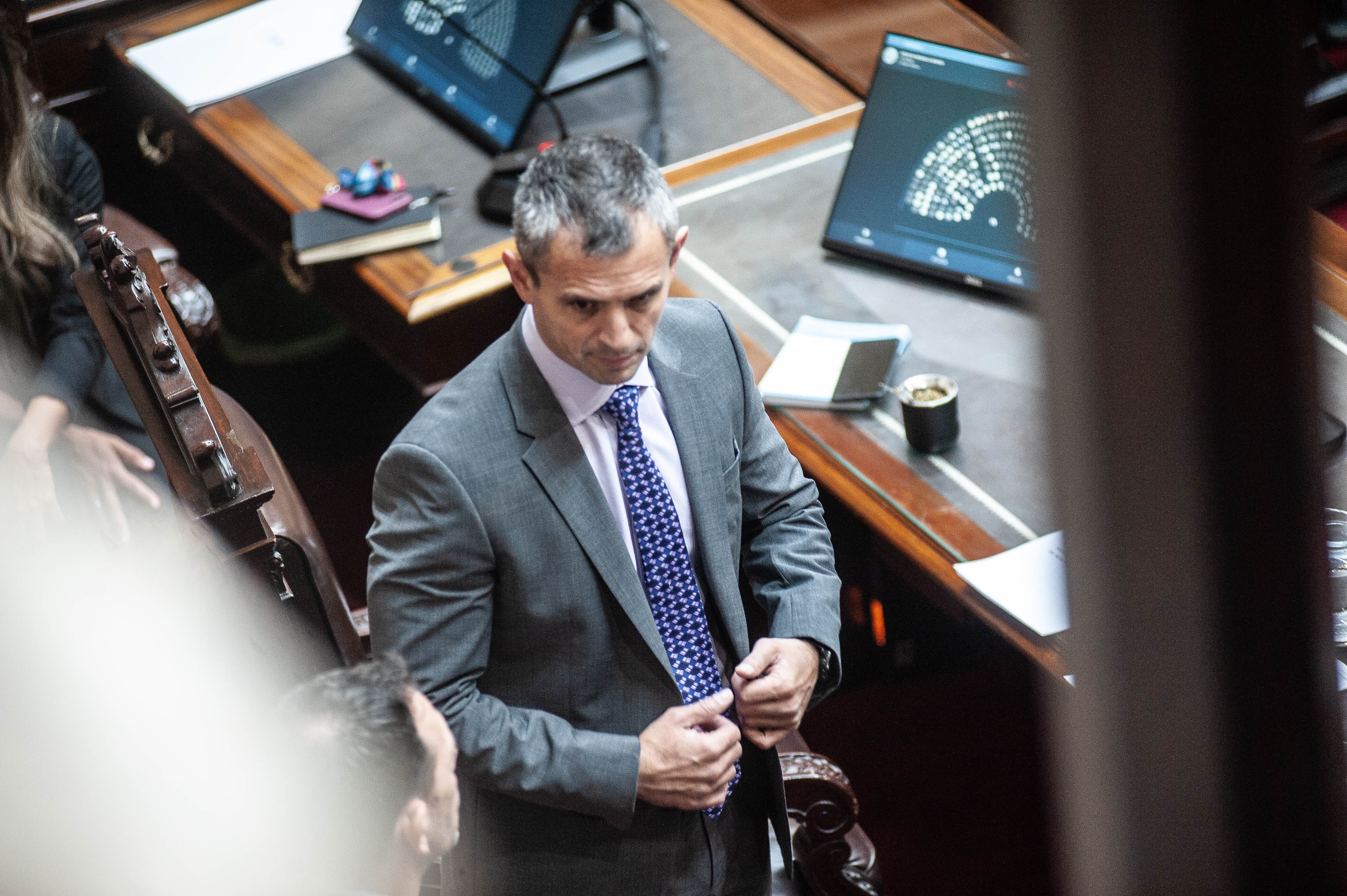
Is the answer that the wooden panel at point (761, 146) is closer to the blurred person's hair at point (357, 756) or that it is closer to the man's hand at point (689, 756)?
the man's hand at point (689, 756)

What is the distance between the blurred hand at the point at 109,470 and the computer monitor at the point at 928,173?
1.22 meters

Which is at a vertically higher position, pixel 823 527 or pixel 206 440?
pixel 206 440

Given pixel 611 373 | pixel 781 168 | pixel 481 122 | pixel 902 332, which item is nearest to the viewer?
pixel 611 373

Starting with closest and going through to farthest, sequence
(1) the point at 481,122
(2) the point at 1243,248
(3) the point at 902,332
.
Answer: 1. (2) the point at 1243,248
2. (3) the point at 902,332
3. (1) the point at 481,122

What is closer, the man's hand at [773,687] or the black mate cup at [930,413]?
the man's hand at [773,687]

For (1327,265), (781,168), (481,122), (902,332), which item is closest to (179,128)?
(481,122)

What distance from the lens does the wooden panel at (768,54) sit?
2.90 metres

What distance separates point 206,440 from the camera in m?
1.44

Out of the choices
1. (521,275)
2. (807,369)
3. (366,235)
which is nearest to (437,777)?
(521,275)

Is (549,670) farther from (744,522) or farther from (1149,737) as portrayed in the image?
(1149,737)

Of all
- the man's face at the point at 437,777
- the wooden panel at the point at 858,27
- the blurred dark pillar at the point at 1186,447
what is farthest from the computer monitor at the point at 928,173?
the blurred dark pillar at the point at 1186,447

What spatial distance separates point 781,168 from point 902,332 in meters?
0.65

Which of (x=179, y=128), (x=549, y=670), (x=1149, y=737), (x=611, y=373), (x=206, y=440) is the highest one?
(x=1149, y=737)

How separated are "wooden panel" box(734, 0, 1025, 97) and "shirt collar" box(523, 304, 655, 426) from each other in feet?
4.59
